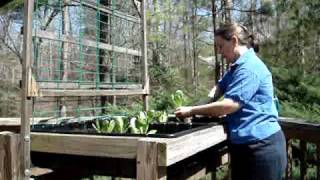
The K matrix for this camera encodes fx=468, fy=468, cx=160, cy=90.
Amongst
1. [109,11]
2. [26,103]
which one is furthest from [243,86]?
[109,11]

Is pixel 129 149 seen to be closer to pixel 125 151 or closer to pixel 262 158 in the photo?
pixel 125 151

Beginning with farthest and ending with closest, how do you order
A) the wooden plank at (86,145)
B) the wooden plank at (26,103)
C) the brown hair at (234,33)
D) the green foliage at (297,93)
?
the green foliage at (297,93)
the brown hair at (234,33)
the wooden plank at (26,103)
the wooden plank at (86,145)

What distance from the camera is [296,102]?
625 cm

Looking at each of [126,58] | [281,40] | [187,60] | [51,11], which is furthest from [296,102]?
[187,60]

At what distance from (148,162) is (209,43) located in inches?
771

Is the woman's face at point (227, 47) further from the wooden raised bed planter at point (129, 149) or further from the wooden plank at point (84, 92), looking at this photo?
the wooden plank at point (84, 92)

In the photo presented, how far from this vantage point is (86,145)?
82.3 inches

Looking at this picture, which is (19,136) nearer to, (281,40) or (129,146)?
(129,146)

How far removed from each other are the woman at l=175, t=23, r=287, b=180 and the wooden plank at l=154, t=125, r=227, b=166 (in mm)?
104

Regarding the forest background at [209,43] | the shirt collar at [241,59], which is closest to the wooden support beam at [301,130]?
the shirt collar at [241,59]

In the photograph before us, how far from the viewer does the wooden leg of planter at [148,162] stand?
1912mm

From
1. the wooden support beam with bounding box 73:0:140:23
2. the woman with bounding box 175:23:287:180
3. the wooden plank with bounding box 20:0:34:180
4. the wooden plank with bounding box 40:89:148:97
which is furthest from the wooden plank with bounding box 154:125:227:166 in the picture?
the wooden support beam with bounding box 73:0:140:23

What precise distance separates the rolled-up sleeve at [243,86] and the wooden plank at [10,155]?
1070mm

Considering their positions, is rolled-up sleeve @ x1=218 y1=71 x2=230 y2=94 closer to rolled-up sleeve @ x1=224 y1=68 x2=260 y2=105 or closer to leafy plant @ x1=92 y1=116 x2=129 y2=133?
rolled-up sleeve @ x1=224 y1=68 x2=260 y2=105
